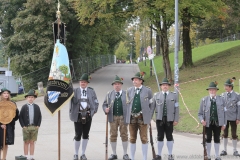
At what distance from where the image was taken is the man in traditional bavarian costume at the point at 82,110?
365 inches

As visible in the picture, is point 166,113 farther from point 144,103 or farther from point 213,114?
point 213,114

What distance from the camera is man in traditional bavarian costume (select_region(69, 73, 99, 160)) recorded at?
365 inches

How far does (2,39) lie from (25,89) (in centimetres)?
990

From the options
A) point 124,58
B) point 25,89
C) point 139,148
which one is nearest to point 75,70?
point 25,89

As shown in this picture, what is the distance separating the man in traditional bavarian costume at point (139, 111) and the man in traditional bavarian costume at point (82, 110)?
38.7 inches

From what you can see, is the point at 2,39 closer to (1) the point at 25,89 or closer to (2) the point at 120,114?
(1) the point at 25,89

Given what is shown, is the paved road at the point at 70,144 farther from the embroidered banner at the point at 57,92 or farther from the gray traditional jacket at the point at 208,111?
the embroidered banner at the point at 57,92

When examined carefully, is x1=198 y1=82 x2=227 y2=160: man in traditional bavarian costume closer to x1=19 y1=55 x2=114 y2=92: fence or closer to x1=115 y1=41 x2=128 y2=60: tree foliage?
x1=19 y1=55 x2=114 y2=92: fence

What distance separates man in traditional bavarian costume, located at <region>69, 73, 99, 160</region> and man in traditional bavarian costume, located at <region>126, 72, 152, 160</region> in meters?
0.98

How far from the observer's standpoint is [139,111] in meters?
8.94

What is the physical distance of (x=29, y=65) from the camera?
3234 cm

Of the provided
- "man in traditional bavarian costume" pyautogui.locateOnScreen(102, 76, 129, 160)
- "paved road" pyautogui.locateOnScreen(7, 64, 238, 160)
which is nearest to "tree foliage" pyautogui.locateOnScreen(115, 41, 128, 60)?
"paved road" pyautogui.locateOnScreen(7, 64, 238, 160)

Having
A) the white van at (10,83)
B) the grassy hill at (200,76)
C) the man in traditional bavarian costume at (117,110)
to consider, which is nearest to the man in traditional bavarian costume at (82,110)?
the man in traditional bavarian costume at (117,110)

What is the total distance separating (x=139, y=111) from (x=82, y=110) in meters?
1.42
